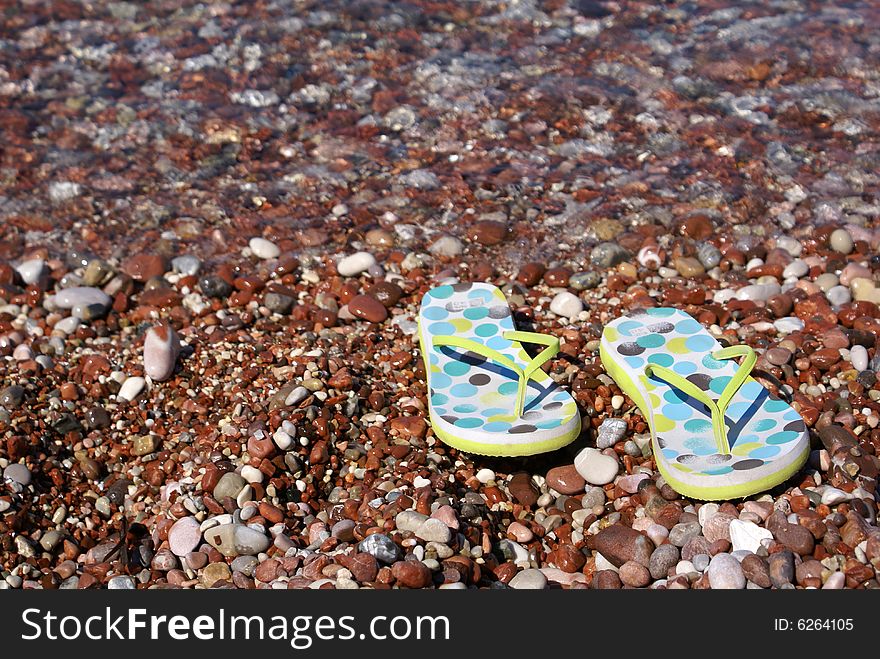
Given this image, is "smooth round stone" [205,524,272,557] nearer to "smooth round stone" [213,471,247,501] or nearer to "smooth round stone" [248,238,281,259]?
"smooth round stone" [213,471,247,501]

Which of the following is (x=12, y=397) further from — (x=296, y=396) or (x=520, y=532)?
(x=520, y=532)

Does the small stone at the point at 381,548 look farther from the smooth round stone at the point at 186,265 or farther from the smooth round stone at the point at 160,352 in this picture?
the smooth round stone at the point at 186,265

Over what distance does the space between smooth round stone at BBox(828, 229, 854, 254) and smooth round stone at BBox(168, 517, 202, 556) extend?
13.2 ft

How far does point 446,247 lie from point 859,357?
8.01 ft

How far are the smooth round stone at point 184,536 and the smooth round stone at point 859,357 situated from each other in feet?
10.4

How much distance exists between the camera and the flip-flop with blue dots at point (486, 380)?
→ 13.4 feet

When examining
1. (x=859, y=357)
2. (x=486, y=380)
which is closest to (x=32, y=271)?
(x=486, y=380)

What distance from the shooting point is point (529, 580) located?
3748 mm

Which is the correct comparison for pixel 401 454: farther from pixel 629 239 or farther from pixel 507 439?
pixel 629 239

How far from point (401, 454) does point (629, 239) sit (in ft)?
7.83

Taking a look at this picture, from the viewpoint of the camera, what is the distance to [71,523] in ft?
13.8

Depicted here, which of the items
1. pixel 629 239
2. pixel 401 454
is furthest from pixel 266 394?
pixel 629 239

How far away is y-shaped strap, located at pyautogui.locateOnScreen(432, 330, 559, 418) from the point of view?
13.9 feet

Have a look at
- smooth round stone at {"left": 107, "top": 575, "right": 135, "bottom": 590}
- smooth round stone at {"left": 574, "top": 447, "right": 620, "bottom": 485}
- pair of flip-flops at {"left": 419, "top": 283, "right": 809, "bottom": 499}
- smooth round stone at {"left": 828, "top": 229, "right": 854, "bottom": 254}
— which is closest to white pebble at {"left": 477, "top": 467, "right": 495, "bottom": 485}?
pair of flip-flops at {"left": 419, "top": 283, "right": 809, "bottom": 499}
